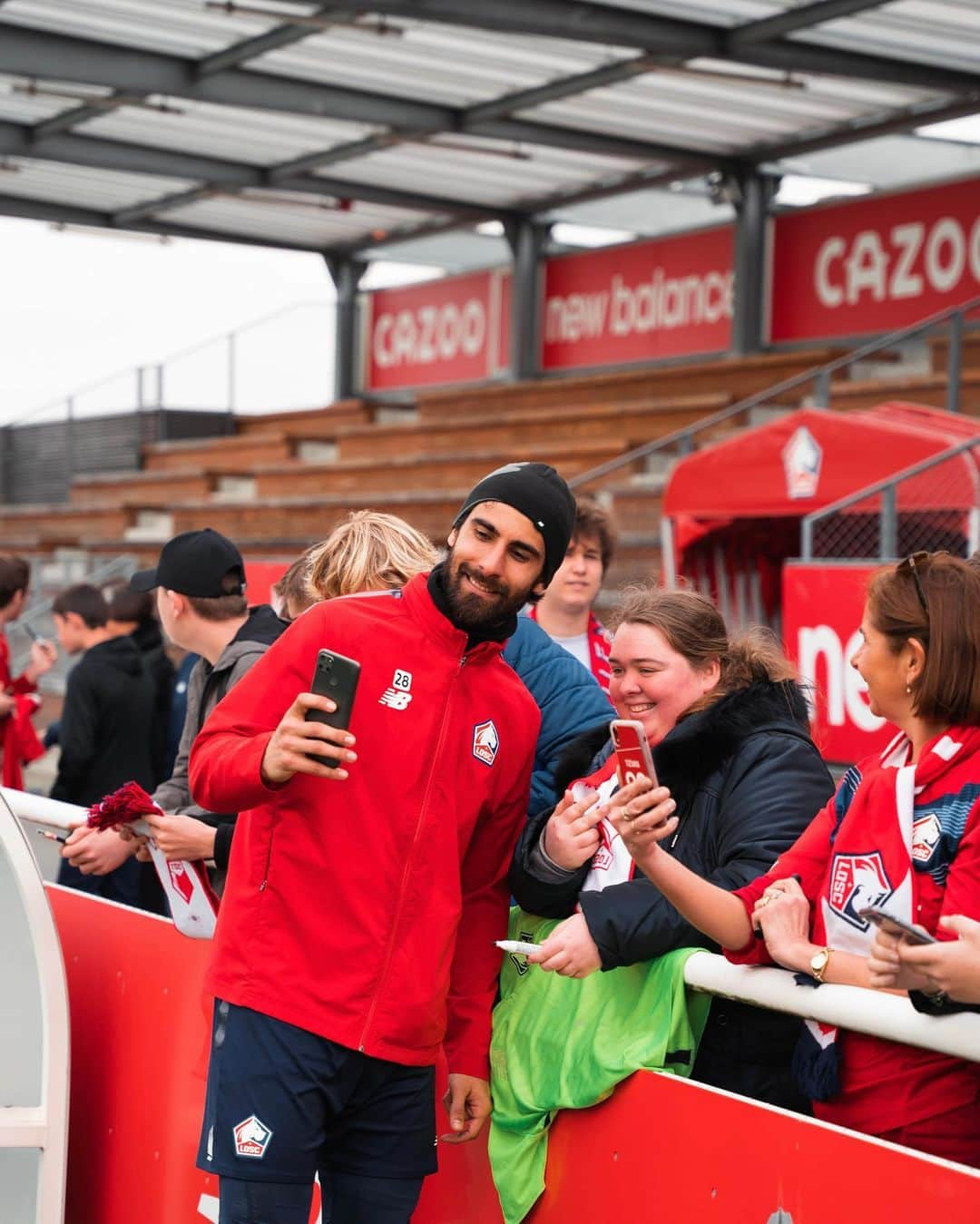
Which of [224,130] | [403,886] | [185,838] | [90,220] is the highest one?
[224,130]

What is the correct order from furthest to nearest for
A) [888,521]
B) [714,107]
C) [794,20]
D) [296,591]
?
[714,107]
[794,20]
[888,521]
[296,591]

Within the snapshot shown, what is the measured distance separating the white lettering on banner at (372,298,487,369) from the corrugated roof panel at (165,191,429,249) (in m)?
1.17

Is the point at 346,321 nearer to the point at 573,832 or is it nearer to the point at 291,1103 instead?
the point at 573,832

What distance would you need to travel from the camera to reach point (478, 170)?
52.1 ft

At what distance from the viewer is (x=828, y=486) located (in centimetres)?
967

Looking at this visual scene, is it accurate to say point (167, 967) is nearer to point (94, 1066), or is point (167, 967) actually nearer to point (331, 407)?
point (94, 1066)

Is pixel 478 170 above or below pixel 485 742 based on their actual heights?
above

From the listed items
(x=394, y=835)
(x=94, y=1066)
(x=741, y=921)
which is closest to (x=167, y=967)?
(x=94, y=1066)

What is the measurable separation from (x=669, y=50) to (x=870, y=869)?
9698 mm

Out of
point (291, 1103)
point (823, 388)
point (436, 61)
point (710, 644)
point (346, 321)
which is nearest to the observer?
point (291, 1103)

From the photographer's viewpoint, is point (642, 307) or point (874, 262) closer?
point (874, 262)

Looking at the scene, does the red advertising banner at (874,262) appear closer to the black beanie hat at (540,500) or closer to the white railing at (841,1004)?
the black beanie hat at (540,500)

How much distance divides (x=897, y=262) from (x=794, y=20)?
467 cm

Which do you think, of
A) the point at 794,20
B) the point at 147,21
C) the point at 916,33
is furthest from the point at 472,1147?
the point at 147,21
